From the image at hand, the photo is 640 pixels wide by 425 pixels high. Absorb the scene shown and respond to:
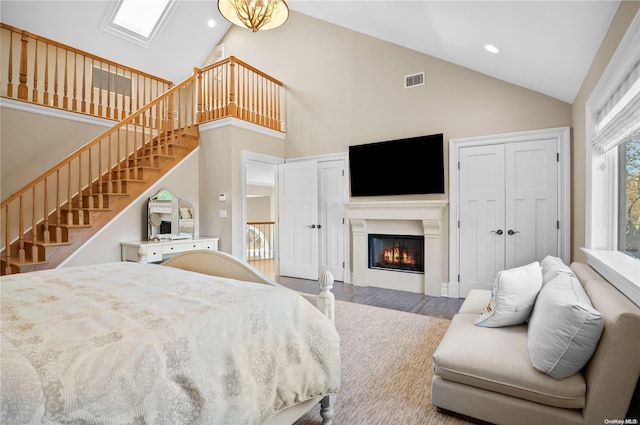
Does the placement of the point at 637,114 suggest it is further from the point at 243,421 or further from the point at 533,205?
the point at 243,421

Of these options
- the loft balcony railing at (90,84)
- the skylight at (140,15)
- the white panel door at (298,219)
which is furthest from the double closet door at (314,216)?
the skylight at (140,15)

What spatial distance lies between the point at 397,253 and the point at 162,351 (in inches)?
156

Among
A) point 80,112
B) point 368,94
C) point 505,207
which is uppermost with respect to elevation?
point 368,94

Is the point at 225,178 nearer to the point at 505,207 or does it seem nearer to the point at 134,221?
the point at 134,221

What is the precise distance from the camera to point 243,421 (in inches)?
47.8

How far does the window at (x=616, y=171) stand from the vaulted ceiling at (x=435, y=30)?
1.15 ft

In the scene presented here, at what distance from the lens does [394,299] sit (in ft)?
13.4

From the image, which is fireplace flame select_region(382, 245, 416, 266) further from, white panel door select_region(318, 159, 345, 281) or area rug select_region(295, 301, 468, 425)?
area rug select_region(295, 301, 468, 425)

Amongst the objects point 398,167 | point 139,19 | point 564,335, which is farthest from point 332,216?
point 139,19

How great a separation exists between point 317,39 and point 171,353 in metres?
5.33

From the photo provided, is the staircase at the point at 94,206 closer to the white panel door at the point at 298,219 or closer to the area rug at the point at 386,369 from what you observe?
the white panel door at the point at 298,219

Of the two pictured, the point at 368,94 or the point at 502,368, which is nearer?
the point at 502,368

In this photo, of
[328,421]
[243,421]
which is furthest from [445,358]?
[243,421]

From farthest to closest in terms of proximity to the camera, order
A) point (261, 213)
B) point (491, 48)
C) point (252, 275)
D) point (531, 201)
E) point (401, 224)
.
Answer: point (261, 213) → point (401, 224) → point (531, 201) → point (491, 48) → point (252, 275)
